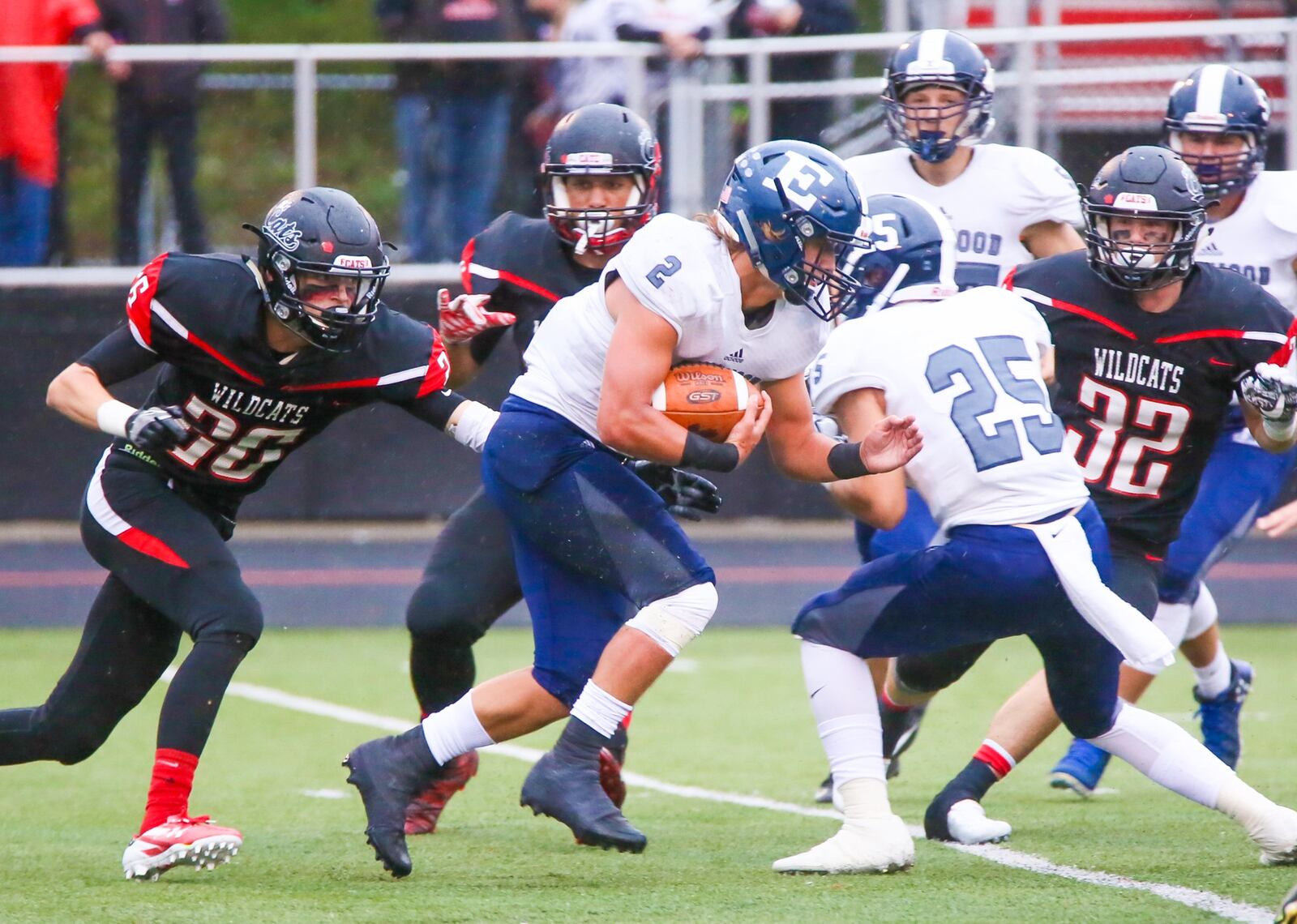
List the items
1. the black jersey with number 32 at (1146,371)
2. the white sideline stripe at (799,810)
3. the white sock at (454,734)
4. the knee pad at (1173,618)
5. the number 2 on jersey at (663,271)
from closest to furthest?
the white sideline stripe at (799,810) < the number 2 on jersey at (663,271) < the white sock at (454,734) < the black jersey with number 32 at (1146,371) < the knee pad at (1173,618)

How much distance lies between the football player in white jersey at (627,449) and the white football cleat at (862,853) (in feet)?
1.23

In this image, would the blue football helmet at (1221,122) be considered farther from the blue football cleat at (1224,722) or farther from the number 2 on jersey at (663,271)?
the number 2 on jersey at (663,271)

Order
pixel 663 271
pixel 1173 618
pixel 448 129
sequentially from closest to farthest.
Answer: pixel 663 271 < pixel 1173 618 < pixel 448 129

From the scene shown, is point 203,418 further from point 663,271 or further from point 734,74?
point 734,74

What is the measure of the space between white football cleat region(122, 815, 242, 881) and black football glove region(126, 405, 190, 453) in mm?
826

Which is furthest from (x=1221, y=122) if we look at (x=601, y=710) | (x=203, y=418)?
(x=203, y=418)

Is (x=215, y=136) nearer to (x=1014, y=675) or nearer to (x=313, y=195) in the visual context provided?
(x=1014, y=675)

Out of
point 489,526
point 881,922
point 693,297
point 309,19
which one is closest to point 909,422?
point 693,297

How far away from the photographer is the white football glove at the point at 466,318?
482cm

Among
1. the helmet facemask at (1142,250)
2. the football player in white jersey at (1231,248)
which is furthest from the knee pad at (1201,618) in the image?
the helmet facemask at (1142,250)

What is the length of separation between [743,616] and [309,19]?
1213 cm

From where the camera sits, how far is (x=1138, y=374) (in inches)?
188

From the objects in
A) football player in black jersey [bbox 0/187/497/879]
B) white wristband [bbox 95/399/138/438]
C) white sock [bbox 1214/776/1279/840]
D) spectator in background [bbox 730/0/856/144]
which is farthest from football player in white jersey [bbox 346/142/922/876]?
spectator in background [bbox 730/0/856/144]

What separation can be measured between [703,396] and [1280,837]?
1576mm
